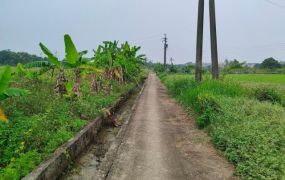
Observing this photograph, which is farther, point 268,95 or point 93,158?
point 268,95

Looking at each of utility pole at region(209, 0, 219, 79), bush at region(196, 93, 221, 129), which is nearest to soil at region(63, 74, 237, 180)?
bush at region(196, 93, 221, 129)

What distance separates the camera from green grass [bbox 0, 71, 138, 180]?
5289mm

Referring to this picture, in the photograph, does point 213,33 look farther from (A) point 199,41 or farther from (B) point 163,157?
(B) point 163,157

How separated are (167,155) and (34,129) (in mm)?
2970

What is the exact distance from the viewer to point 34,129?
6625 millimetres

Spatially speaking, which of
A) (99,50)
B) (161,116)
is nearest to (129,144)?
(161,116)

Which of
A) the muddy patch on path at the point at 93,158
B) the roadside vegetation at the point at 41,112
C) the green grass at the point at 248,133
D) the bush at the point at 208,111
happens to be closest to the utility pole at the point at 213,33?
the roadside vegetation at the point at 41,112

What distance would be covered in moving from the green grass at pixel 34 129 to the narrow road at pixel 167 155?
1329mm

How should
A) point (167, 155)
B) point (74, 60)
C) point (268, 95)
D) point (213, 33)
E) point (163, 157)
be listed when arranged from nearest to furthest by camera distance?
point (163, 157), point (167, 155), point (74, 60), point (268, 95), point (213, 33)

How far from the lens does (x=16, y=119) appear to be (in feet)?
23.9

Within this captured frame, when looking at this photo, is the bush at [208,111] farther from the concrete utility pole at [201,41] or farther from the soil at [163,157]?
the concrete utility pole at [201,41]

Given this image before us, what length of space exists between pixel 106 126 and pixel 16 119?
13.9 feet

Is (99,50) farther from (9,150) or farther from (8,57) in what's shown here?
(8,57)

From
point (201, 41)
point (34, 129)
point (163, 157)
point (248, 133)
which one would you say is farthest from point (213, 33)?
point (34, 129)
